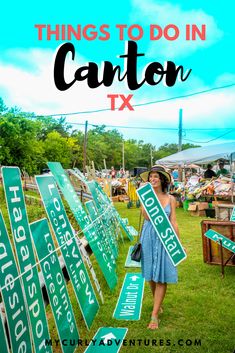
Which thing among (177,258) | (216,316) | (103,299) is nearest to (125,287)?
(103,299)

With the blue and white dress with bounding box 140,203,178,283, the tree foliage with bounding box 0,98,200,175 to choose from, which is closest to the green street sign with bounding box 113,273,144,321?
the blue and white dress with bounding box 140,203,178,283

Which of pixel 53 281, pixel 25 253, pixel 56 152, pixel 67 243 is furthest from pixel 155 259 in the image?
pixel 56 152

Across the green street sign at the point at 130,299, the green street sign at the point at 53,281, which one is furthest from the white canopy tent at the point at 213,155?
the green street sign at the point at 53,281

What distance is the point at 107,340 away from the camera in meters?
3.17

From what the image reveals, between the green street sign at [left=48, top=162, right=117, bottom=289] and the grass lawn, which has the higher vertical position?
the green street sign at [left=48, top=162, right=117, bottom=289]

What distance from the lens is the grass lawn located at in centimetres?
312

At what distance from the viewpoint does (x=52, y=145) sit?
37688 mm

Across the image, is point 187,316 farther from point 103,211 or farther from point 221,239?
point 103,211

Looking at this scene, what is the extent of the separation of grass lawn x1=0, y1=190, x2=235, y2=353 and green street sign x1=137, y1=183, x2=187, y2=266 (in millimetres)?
740

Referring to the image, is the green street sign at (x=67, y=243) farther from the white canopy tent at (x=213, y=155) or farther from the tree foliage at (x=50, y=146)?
the tree foliage at (x=50, y=146)

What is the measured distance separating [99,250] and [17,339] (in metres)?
2.54

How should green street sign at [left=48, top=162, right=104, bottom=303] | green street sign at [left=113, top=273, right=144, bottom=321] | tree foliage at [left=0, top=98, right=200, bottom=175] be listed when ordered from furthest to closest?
tree foliage at [left=0, top=98, right=200, bottom=175], green street sign at [left=48, top=162, right=104, bottom=303], green street sign at [left=113, top=273, right=144, bottom=321]

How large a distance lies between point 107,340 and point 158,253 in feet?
3.01

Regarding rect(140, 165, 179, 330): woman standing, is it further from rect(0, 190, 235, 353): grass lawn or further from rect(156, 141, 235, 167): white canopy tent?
rect(156, 141, 235, 167): white canopy tent
